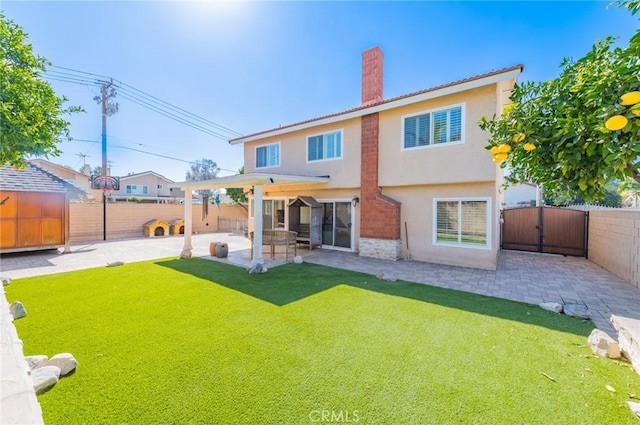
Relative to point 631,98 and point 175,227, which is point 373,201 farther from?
point 175,227

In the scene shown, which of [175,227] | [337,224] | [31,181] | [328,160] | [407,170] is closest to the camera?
[407,170]

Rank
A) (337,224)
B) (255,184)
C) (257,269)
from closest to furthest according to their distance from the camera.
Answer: (257,269)
(255,184)
(337,224)

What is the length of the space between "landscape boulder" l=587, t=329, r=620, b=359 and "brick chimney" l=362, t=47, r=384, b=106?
10.3 metres

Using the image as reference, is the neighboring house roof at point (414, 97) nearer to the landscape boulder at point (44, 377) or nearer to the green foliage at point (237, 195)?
the landscape boulder at point (44, 377)

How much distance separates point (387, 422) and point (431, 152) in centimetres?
Answer: 895

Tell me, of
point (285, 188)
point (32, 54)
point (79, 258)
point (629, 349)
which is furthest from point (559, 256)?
point (79, 258)

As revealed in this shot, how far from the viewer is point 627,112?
257 cm

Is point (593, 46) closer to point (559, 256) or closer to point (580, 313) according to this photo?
point (580, 313)

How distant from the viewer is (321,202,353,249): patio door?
12.5m

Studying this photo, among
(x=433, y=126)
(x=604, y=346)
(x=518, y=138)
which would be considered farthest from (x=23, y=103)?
(x=604, y=346)

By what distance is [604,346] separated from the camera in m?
3.94

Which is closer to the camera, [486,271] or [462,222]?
[486,271]

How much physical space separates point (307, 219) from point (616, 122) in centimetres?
1157

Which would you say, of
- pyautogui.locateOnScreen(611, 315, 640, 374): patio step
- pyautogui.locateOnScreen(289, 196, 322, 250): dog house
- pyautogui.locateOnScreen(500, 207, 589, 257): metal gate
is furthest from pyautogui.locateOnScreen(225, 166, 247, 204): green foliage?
pyautogui.locateOnScreen(611, 315, 640, 374): patio step
